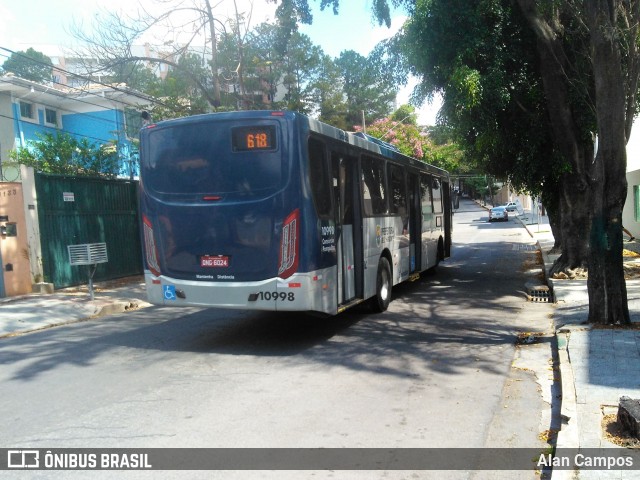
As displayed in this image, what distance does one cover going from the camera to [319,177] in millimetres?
7785

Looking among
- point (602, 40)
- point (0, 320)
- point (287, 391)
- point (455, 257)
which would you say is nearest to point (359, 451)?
point (287, 391)

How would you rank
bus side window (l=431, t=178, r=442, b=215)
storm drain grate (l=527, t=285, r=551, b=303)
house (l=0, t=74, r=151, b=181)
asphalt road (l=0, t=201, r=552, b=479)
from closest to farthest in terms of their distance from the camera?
→ asphalt road (l=0, t=201, r=552, b=479)
storm drain grate (l=527, t=285, r=551, b=303)
bus side window (l=431, t=178, r=442, b=215)
house (l=0, t=74, r=151, b=181)

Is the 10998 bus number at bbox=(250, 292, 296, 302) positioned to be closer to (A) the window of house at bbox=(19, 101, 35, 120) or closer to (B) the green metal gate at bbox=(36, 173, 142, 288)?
(B) the green metal gate at bbox=(36, 173, 142, 288)

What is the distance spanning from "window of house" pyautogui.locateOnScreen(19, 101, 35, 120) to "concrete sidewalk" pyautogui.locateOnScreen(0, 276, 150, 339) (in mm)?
15297

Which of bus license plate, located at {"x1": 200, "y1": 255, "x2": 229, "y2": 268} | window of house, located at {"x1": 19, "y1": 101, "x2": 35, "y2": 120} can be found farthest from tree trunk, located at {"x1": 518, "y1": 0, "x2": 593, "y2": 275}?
window of house, located at {"x1": 19, "y1": 101, "x2": 35, "y2": 120}

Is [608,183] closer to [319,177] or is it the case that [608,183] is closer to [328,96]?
[319,177]

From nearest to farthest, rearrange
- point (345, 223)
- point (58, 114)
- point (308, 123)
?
point (308, 123), point (345, 223), point (58, 114)

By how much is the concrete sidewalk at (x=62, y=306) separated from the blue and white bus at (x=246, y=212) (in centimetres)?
347

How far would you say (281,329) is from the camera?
9055 millimetres

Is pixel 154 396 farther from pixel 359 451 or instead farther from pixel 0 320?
pixel 0 320

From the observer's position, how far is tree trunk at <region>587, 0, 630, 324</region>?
7.82 m

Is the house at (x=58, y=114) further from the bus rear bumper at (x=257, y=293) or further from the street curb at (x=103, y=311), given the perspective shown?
the bus rear bumper at (x=257, y=293)

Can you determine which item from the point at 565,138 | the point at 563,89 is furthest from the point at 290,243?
the point at 563,89

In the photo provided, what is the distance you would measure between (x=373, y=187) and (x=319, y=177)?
2.39 metres
